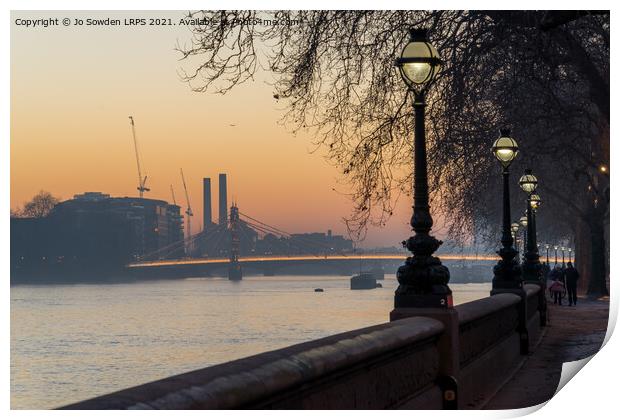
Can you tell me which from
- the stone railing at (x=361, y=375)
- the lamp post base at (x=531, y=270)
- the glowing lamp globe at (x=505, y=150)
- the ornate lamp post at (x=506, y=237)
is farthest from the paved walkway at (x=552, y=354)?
the glowing lamp globe at (x=505, y=150)

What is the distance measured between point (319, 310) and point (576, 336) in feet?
392

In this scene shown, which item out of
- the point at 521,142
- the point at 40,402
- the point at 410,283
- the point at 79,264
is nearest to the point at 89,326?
the point at 79,264

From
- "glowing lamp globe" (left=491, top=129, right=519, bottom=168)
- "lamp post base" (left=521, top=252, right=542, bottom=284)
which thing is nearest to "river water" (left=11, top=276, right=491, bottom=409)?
"lamp post base" (left=521, top=252, right=542, bottom=284)

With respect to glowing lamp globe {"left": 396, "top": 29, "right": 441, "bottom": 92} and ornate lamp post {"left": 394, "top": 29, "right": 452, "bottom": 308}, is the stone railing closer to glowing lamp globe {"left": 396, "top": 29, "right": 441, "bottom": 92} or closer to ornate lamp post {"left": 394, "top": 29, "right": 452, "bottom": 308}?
ornate lamp post {"left": 394, "top": 29, "right": 452, "bottom": 308}

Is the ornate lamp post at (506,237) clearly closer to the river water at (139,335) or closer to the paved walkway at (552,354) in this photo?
the paved walkway at (552,354)

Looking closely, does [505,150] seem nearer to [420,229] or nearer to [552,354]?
[552,354]

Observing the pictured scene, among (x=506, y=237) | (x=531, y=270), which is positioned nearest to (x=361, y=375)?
(x=506, y=237)

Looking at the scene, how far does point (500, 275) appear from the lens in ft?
83.5

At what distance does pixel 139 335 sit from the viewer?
11156 cm

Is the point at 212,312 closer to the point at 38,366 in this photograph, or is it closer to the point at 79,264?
the point at 79,264

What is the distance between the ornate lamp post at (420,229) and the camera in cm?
1323

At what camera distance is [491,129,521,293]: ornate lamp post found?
81.3 feet

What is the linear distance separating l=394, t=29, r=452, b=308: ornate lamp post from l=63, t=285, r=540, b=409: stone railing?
1.05 feet

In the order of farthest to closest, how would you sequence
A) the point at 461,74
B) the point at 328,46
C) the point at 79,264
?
1. the point at 79,264
2. the point at 461,74
3. the point at 328,46
